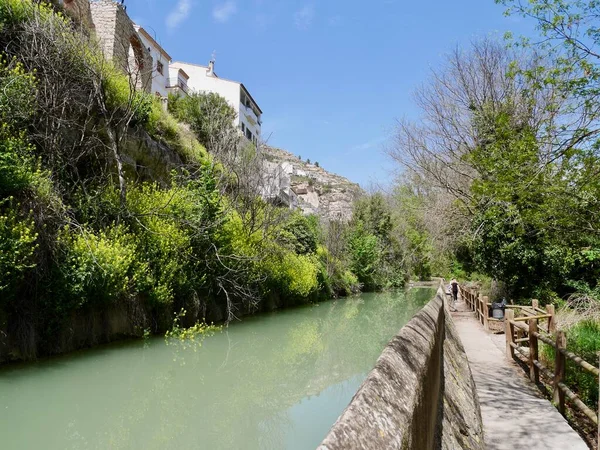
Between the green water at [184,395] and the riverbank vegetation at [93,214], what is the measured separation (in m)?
1.26

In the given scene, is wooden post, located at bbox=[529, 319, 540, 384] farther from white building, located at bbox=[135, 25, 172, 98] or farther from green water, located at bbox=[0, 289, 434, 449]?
white building, located at bbox=[135, 25, 172, 98]

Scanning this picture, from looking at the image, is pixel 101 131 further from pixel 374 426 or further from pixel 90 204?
pixel 374 426

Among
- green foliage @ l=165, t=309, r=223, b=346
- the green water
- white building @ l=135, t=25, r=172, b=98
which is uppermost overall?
white building @ l=135, t=25, r=172, b=98

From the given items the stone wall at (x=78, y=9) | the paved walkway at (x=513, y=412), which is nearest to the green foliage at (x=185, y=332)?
the paved walkway at (x=513, y=412)

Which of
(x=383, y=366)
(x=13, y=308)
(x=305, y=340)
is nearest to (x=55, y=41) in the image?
(x=13, y=308)

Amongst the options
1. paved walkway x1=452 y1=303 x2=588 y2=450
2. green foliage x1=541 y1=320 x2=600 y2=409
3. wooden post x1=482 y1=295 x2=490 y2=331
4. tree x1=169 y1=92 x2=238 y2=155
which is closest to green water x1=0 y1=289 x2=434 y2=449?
paved walkway x1=452 y1=303 x2=588 y2=450

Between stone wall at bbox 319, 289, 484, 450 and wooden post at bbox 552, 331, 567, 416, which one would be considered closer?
stone wall at bbox 319, 289, 484, 450

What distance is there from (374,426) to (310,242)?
29027 mm

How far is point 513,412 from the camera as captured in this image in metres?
6.16

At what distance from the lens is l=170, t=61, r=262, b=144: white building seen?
148ft

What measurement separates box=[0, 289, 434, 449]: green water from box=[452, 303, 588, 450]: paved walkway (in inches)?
97.3

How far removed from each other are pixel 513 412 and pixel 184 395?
553 centimetres

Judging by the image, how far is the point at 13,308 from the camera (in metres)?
9.88

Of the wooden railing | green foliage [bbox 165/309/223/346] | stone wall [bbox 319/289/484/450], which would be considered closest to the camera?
stone wall [bbox 319/289/484/450]
